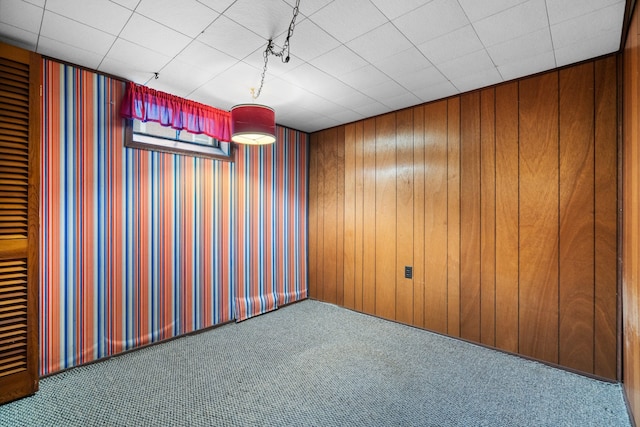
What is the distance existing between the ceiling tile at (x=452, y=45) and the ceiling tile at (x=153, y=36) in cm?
180

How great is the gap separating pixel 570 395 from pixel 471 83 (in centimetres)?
270


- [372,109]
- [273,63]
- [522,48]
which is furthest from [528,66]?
[273,63]

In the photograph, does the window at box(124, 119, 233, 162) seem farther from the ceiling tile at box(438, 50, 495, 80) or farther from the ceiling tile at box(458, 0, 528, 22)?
the ceiling tile at box(458, 0, 528, 22)

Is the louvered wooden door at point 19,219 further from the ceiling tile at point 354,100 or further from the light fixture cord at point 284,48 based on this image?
the ceiling tile at point 354,100

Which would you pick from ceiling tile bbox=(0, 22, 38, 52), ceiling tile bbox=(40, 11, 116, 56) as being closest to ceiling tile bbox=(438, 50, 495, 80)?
ceiling tile bbox=(40, 11, 116, 56)

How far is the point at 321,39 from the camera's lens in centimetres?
212

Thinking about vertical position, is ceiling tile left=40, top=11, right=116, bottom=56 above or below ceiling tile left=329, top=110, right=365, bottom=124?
below

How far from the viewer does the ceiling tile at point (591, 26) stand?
6.00ft

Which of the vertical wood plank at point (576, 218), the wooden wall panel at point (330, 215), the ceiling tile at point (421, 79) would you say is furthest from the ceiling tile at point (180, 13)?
the vertical wood plank at point (576, 218)

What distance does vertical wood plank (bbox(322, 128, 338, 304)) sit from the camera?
4.27 metres

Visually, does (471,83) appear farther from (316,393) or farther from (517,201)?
(316,393)

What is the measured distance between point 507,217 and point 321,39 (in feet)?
7.54

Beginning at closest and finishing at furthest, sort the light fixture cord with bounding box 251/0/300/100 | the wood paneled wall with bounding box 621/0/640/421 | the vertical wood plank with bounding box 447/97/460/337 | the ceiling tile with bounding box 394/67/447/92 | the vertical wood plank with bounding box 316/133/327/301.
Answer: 1. the wood paneled wall with bounding box 621/0/640/421
2. the light fixture cord with bounding box 251/0/300/100
3. the ceiling tile with bounding box 394/67/447/92
4. the vertical wood plank with bounding box 447/97/460/337
5. the vertical wood plank with bounding box 316/133/327/301

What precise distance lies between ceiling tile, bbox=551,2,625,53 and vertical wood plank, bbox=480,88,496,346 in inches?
30.7
